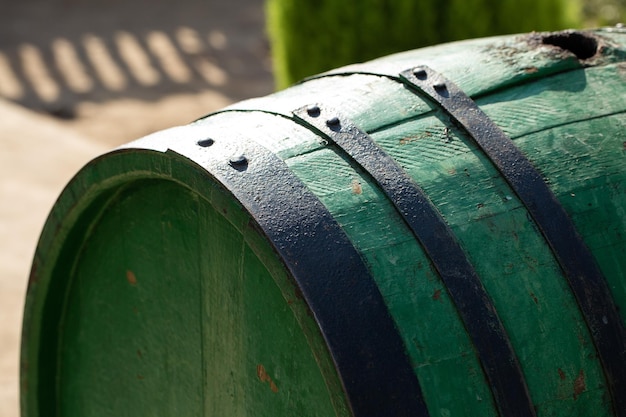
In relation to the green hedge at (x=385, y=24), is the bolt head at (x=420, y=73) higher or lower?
lower

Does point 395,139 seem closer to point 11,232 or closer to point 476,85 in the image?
point 476,85

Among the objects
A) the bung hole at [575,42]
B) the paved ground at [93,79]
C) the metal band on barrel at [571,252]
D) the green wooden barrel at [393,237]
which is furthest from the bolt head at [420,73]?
the paved ground at [93,79]

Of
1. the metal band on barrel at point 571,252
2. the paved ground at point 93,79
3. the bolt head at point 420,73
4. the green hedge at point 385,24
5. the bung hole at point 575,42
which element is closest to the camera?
the metal band on barrel at point 571,252

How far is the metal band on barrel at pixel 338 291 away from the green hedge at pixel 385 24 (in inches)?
123

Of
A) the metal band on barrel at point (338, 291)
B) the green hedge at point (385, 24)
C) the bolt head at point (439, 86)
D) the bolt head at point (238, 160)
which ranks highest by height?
the green hedge at point (385, 24)

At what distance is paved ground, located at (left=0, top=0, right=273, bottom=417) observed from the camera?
5.68 metres

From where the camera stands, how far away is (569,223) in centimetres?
163

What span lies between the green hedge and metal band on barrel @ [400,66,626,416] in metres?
2.93

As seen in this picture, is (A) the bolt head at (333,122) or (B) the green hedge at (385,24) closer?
(A) the bolt head at (333,122)

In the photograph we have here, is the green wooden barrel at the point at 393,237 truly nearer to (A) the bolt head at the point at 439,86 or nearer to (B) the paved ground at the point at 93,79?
(A) the bolt head at the point at 439,86

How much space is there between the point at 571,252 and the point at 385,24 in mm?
3148

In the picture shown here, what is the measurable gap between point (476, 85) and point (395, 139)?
0.23 m

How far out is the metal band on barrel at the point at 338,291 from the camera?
4.76 feet

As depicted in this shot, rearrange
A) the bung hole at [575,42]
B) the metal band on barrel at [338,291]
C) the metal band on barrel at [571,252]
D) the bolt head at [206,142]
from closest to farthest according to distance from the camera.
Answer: the metal band on barrel at [338,291], the metal band on barrel at [571,252], the bolt head at [206,142], the bung hole at [575,42]
